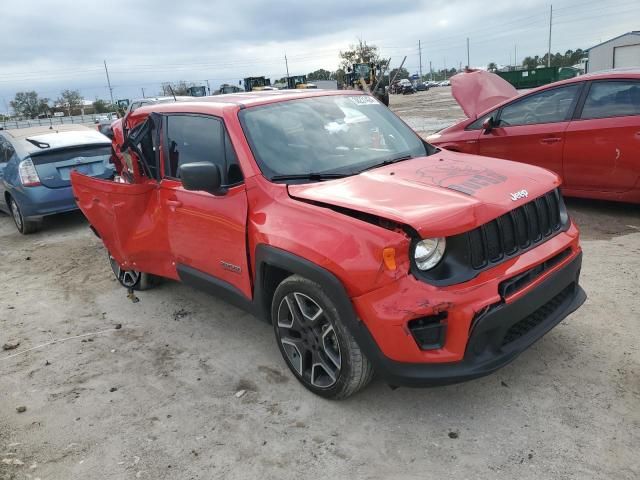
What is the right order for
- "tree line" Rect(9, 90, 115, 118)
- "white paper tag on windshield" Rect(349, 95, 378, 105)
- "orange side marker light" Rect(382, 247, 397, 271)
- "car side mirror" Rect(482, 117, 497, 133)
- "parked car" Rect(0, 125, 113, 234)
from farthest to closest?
"tree line" Rect(9, 90, 115, 118), "parked car" Rect(0, 125, 113, 234), "car side mirror" Rect(482, 117, 497, 133), "white paper tag on windshield" Rect(349, 95, 378, 105), "orange side marker light" Rect(382, 247, 397, 271)

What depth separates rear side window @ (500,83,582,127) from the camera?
5973 millimetres

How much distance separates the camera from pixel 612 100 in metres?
5.62

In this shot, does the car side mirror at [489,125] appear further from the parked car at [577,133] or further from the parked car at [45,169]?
the parked car at [45,169]

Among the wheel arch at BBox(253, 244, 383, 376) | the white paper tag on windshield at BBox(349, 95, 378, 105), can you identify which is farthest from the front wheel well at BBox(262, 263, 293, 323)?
the white paper tag on windshield at BBox(349, 95, 378, 105)

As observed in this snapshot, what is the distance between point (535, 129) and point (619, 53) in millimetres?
29029

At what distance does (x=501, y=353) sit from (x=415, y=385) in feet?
1.57

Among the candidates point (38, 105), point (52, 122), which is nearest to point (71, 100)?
point (38, 105)

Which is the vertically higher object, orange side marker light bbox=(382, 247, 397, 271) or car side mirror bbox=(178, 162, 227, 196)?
car side mirror bbox=(178, 162, 227, 196)

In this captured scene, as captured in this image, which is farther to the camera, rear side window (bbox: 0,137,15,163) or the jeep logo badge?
rear side window (bbox: 0,137,15,163)

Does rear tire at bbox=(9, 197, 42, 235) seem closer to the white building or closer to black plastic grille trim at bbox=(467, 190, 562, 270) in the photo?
black plastic grille trim at bbox=(467, 190, 562, 270)

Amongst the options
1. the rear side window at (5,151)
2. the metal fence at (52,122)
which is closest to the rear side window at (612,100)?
the rear side window at (5,151)

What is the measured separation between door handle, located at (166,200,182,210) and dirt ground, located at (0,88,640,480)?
1.04 meters

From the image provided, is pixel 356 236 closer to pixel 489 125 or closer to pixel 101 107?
pixel 489 125

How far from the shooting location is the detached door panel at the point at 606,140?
5.43 meters
